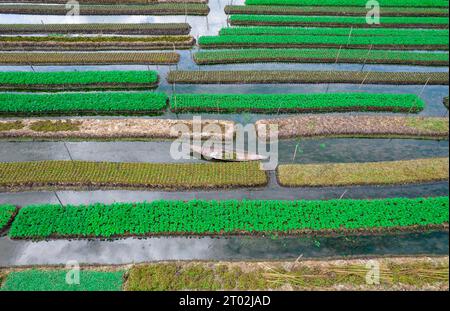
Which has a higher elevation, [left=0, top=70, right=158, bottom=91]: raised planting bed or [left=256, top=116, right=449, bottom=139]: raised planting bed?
[left=0, top=70, right=158, bottom=91]: raised planting bed

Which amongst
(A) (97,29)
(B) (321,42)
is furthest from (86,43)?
(B) (321,42)

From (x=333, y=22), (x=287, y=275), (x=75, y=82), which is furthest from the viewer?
(x=333, y=22)

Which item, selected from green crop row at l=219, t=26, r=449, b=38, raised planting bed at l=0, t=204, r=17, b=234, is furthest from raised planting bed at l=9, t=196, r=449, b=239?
green crop row at l=219, t=26, r=449, b=38

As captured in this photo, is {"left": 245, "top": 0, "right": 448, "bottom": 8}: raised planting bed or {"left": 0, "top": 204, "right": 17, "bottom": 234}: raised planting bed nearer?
{"left": 0, "top": 204, "right": 17, "bottom": 234}: raised planting bed

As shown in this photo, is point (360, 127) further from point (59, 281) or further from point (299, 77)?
point (59, 281)

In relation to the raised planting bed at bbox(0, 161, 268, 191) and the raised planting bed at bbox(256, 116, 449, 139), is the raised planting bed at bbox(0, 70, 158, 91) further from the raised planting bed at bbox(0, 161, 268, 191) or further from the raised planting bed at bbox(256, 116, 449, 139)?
the raised planting bed at bbox(256, 116, 449, 139)
